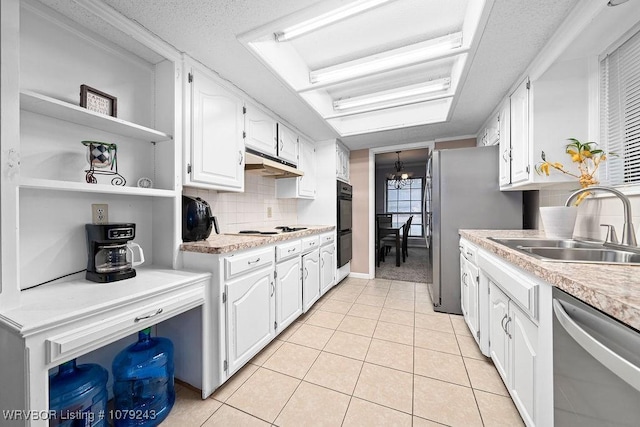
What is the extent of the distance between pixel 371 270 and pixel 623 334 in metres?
3.35

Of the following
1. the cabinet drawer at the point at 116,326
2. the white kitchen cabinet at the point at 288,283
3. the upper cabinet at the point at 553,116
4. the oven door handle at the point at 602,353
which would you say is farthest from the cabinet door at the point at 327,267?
the oven door handle at the point at 602,353

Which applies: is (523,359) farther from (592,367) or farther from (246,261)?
(246,261)

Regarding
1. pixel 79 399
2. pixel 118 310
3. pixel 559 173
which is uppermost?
pixel 559 173

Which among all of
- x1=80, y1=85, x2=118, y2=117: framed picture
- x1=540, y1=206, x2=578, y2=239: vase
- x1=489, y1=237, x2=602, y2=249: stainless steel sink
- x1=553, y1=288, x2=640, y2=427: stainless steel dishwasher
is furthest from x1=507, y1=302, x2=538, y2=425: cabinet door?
x1=80, y1=85, x2=118, y2=117: framed picture

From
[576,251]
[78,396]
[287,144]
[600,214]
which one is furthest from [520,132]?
[78,396]

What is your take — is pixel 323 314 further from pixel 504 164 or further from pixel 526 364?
pixel 504 164

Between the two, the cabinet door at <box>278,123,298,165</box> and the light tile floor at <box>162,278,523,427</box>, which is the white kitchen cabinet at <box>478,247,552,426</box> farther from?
the cabinet door at <box>278,123,298,165</box>

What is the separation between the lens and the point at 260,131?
2.30 m

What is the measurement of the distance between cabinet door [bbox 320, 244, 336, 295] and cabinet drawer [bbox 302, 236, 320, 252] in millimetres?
172

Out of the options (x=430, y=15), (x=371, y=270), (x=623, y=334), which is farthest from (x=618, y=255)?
(x=371, y=270)

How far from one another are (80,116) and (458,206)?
2.97 meters

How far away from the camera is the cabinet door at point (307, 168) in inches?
122

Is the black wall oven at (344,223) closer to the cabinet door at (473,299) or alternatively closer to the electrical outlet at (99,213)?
the cabinet door at (473,299)

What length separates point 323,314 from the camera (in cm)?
252
